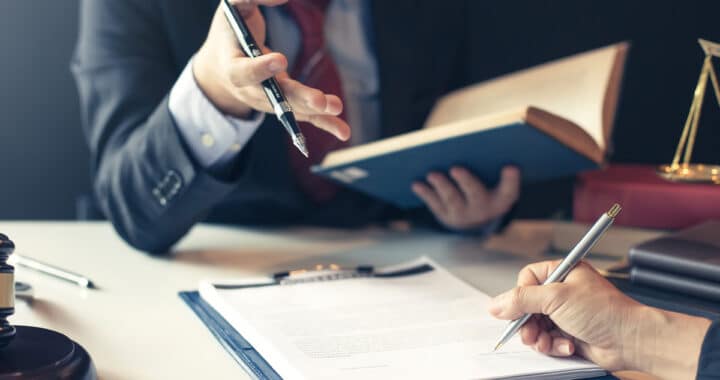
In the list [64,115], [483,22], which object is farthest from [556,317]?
[64,115]

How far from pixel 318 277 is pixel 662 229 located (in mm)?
581

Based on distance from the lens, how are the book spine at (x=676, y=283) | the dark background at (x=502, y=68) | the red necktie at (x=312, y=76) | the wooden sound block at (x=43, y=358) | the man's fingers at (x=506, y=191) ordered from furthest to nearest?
1. the dark background at (x=502, y=68)
2. the red necktie at (x=312, y=76)
3. the man's fingers at (x=506, y=191)
4. the book spine at (x=676, y=283)
5. the wooden sound block at (x=43, y=358)

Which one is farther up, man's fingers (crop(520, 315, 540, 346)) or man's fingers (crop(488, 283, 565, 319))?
man's fingers (crop(488, 283, 565, 319))

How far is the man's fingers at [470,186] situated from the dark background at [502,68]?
54cm

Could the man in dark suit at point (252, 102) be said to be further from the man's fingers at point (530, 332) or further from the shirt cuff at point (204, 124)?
the man's fingers at point (530, 332)

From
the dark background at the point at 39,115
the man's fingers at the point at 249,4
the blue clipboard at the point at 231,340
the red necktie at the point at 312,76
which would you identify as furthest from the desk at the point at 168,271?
the dark background at the point at 39,115

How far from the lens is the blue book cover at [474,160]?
1.04 metres

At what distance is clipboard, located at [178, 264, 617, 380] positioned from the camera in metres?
0.75

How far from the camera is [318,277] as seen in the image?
1.02m

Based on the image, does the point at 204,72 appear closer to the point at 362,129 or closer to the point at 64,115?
the point at 362,129

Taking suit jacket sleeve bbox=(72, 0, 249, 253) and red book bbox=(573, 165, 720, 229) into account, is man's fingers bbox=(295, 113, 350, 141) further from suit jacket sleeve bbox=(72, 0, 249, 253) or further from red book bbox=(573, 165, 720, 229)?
red book bbox=(573, 165, 720, 229)

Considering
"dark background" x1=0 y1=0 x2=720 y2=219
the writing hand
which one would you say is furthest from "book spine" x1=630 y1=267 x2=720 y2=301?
"dark background" x1=0 y1=0 x2=720 y2=219

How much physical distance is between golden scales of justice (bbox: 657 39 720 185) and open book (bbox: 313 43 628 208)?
0.35ft

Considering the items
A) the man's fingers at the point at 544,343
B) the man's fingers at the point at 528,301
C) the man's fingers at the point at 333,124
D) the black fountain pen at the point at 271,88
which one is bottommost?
the man's fingers at the point at 544,343
